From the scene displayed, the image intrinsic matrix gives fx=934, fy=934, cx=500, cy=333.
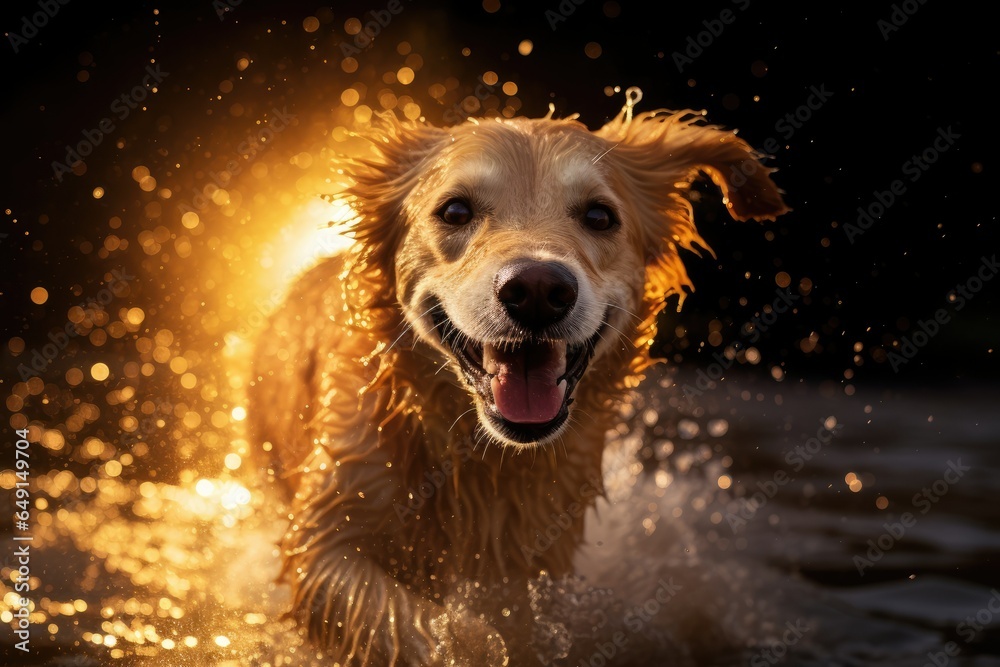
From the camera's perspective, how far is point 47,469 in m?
5.34

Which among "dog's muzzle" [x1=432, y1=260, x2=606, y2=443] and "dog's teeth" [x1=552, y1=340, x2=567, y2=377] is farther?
"dog's teeth" [x1=552, y1=340, x2=567, y2=377]

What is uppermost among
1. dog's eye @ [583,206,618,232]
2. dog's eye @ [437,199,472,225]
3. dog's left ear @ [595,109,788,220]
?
dog's left ear @ [595,109,788,220]

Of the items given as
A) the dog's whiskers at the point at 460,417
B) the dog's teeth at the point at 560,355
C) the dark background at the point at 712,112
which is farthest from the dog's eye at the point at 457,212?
the dark background at the point at 712,112

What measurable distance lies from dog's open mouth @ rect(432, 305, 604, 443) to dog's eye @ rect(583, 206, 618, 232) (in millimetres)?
433
